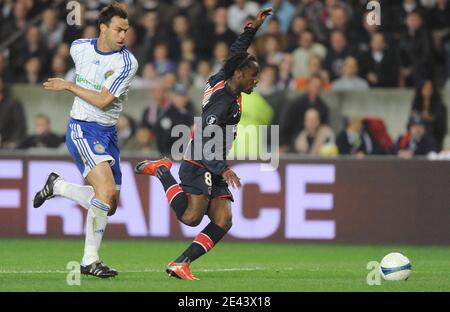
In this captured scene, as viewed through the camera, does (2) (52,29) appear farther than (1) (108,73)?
Yes

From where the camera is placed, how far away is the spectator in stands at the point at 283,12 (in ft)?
63.6

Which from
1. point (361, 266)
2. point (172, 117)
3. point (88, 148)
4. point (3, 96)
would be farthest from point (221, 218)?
point (3, 96)

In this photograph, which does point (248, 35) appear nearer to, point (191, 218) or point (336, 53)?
point (191, 218)

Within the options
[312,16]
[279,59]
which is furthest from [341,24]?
[279,59]

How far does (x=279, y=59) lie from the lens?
18.5 m

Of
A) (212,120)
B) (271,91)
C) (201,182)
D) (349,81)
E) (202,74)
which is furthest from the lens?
(202,74)

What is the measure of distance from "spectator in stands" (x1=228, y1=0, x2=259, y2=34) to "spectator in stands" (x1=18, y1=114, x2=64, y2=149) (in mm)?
3660

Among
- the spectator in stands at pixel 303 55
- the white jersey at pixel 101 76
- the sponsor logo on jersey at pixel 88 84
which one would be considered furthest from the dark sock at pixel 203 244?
the spectator in stands at pixel 303 55

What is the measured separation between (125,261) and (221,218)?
2.42 metres

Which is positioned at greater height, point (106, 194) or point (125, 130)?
point (125, 130)

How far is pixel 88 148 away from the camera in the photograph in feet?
35.9

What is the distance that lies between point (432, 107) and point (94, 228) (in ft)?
25.6

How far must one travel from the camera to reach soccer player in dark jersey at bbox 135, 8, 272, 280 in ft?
35.4

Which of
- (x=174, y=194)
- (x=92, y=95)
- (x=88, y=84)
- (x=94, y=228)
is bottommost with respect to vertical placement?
(x=94, y=228)
